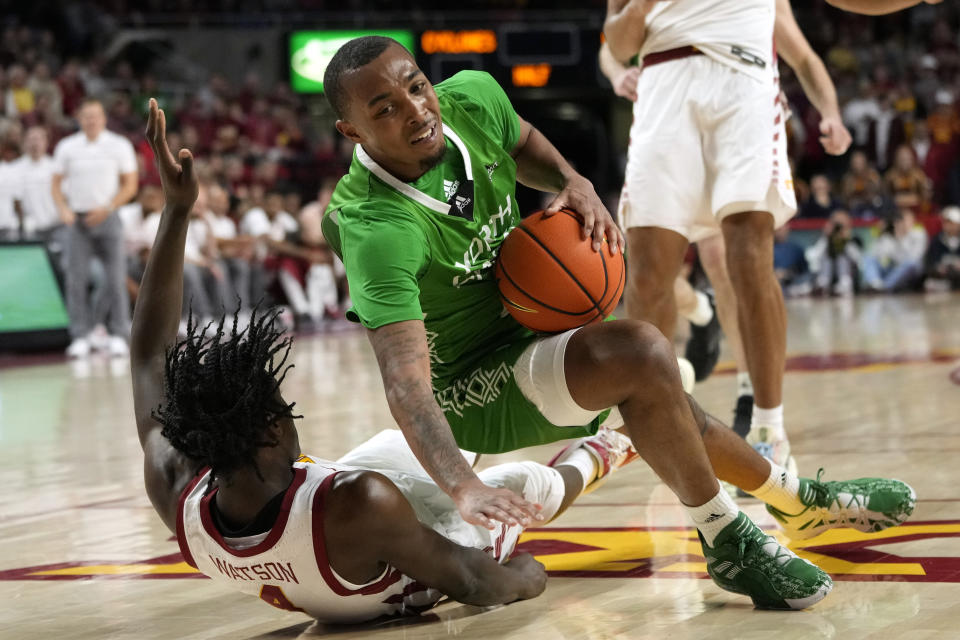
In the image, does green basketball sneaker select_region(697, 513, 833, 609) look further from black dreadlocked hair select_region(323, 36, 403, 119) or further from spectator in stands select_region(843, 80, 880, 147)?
spectator in stands select_region(843, 80, 880, 147)

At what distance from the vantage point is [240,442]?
8.45 ft

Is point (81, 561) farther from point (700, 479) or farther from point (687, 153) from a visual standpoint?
point (687, 153)

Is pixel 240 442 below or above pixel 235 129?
below

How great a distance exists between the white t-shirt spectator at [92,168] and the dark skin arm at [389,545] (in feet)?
31.5

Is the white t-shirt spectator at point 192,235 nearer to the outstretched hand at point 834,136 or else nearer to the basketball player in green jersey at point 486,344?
the outstretched hand at point 834,136

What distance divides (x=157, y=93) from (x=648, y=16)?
14.9m

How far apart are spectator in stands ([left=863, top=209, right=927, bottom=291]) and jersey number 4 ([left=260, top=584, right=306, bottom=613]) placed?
575 inches

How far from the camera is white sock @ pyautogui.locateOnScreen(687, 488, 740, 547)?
9.21 feet

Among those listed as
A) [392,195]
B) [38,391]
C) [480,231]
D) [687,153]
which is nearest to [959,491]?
[687,153]

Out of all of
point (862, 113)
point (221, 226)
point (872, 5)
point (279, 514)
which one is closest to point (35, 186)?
point (221, 226)

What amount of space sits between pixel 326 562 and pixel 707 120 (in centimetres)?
237

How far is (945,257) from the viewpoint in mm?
16484

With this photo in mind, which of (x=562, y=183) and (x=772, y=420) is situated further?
(x=772, y=420)

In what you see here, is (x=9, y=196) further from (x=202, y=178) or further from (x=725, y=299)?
(x=725, y=299)
